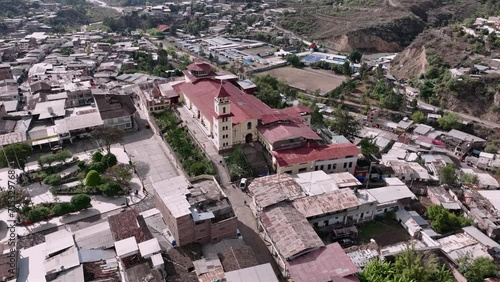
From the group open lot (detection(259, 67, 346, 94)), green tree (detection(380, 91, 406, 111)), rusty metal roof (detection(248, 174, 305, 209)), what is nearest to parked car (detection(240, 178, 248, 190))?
rusty metal roof (detection(248, 174, 305, 209))

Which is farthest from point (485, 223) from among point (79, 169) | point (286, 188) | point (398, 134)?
point (79, 169)

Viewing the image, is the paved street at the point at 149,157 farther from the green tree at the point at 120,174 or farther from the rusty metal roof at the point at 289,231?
the rusty metal roof at the point at 289,231

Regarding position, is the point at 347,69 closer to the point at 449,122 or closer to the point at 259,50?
the point at 449,122

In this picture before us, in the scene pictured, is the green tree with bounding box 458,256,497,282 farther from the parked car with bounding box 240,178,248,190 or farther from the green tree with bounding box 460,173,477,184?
the parked car with bounding box 240,178,248,190

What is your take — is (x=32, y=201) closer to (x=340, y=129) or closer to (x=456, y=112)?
(x=340, y=129)

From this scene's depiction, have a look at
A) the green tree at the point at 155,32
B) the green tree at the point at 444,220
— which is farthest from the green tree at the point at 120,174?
the green tree at the point at 155,32

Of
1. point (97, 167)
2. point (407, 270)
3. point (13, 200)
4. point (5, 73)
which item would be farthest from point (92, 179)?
point (5, 73)
